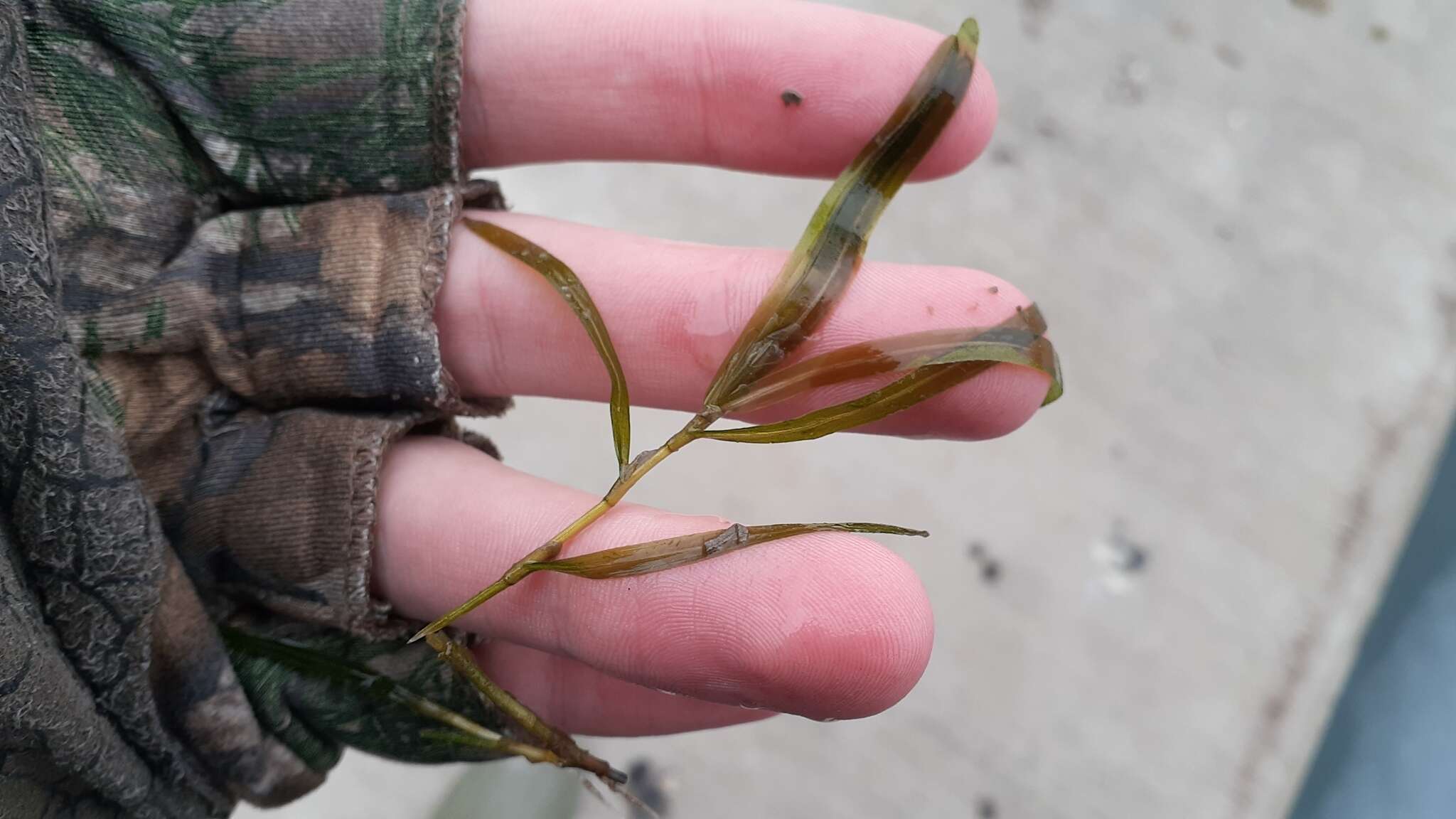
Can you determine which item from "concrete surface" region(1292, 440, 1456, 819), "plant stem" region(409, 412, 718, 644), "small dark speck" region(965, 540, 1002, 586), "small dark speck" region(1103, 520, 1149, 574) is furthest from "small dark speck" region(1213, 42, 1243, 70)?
"plant stem" region(409, 412, 718, 644)

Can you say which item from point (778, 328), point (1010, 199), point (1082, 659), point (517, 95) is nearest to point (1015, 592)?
point (1082, 659)

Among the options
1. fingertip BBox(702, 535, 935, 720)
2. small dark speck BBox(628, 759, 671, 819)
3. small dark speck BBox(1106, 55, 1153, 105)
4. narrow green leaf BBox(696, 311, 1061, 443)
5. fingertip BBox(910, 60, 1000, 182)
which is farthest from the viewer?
small dark speck BBox(1106, 55, 1153, 105)

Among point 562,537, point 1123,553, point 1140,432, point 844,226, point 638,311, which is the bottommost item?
point 1123,553

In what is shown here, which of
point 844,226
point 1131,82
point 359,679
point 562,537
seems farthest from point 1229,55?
point 359,679

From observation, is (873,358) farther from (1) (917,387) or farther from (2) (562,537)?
(2) (562,537)

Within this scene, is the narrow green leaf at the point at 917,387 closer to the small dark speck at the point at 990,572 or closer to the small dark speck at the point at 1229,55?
the small dark speck at the point at 990,572

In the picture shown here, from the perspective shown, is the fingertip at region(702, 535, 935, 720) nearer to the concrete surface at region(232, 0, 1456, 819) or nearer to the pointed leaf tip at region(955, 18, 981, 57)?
the pointed leaf tip at region(955, 18, 981, 57)

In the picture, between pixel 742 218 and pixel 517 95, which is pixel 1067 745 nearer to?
pixel 742 218

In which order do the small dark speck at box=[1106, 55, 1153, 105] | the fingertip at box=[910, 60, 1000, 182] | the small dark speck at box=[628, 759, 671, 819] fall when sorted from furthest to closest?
1. the small dark speck at box=[1106, 55, 1153, 105]
2. the small dark speck at box=[628, 759, 671, 819]
3. the fingertip at box=[910, 60, 1000, 182]
